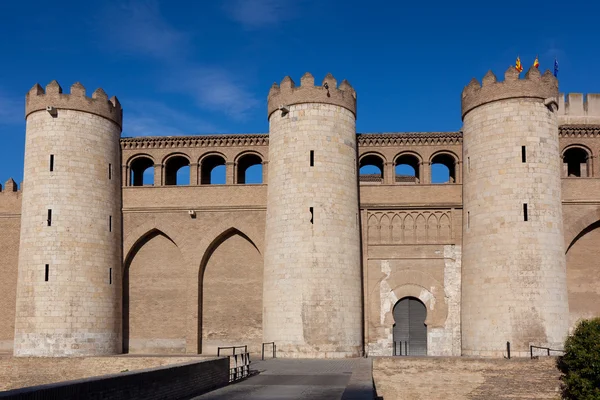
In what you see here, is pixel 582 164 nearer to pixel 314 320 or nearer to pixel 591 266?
pixel 591 266

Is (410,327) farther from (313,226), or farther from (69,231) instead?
(69,231)

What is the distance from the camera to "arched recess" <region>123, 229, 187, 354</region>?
25.7 meters

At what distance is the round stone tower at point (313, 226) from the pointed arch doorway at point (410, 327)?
1738 mm

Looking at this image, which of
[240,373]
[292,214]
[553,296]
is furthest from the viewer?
[292,214]

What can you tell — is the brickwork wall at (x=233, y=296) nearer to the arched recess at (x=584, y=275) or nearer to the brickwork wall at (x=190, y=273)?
the brickwork wall at (x=190, y=273)

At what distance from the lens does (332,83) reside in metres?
24.6

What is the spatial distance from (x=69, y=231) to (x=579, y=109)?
785 inches

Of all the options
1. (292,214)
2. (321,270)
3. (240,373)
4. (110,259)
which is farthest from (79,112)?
(240,373)

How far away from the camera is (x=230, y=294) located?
84.4ft

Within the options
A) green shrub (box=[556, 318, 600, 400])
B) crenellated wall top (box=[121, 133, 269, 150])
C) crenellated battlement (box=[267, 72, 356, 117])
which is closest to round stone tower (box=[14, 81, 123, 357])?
crenellated wall top (box=[121, 133, 269, 150])

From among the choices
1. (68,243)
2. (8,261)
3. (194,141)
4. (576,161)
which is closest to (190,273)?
(68,243)

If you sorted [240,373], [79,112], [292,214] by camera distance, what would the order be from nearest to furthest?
[240,373] < [292,214] < [79,112]

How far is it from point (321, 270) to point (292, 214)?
2.02 meters

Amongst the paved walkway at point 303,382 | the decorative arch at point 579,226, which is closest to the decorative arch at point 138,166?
the paved walkway at point 303,382
